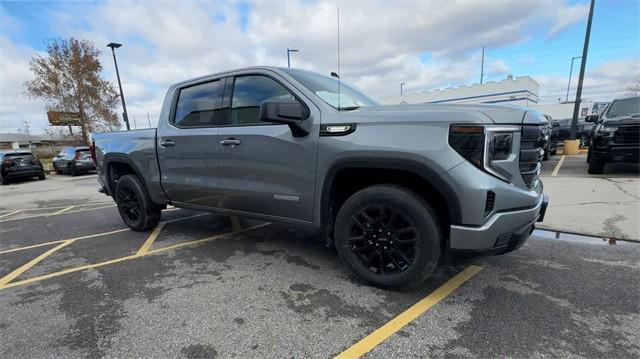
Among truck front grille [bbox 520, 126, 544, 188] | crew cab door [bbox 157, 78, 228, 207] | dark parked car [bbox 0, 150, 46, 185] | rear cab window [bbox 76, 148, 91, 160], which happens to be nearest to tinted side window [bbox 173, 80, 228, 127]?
crew cab door [bbox 157, 78, 228, 207]

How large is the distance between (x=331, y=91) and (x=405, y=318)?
7.29ft

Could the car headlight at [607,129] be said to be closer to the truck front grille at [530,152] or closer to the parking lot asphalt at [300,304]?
the parking lot asphalt at [300,304]

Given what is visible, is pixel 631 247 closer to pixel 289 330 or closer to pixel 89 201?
pixel 289 330

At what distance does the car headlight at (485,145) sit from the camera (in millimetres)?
2352

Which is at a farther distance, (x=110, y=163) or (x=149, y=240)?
(x=110, y=163)

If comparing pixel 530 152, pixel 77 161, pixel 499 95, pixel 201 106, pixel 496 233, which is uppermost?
pixel 499 95

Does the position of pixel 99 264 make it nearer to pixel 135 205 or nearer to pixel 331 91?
pixel 135 205

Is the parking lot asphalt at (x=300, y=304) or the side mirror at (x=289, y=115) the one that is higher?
the side mirror at (x=289, y=115)

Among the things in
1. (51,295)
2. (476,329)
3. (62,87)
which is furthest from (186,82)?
(62,87)

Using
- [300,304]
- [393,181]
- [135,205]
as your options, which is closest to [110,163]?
[135,205]

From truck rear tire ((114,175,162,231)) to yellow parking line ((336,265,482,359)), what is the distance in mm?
3786

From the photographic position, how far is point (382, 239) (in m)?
2.80

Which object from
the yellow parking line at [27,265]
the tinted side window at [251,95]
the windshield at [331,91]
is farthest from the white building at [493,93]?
the yellow parking line at [27,265]

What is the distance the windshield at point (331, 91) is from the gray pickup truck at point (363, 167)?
21mm
